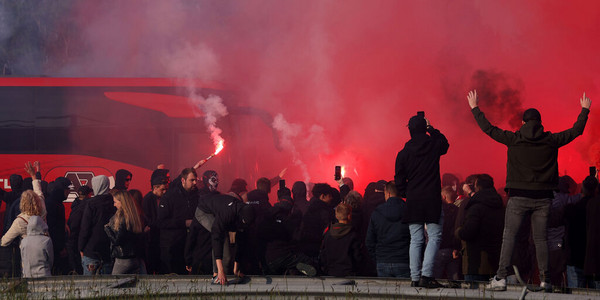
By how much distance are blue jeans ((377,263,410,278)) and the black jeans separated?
110 cm

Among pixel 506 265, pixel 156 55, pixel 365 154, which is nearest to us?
pixel 506 265

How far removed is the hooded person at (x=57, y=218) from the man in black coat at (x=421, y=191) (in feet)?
16.4

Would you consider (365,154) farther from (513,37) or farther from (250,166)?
(513,37)

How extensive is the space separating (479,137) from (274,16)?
643 centimetres

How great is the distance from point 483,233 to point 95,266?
13.1ft

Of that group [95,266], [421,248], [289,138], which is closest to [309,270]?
[421,248]

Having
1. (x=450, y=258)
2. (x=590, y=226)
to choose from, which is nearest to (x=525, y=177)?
(x=590, y=226)

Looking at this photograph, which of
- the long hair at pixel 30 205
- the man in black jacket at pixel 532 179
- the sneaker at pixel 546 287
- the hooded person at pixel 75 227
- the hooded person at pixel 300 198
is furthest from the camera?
the hooded person at pixel 300 198

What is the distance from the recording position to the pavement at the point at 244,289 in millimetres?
6121

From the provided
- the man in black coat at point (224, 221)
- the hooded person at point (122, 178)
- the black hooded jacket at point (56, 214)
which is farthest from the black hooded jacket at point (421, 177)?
the black hooded jacket at point (56, 214)

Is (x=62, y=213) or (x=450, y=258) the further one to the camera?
(x=62, y=213)

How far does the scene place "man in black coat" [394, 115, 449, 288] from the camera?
21.9 feet

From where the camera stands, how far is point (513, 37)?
1722cm

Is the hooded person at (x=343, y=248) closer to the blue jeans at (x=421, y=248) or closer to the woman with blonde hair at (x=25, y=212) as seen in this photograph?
the blue jeans at (x=421, y=248)
